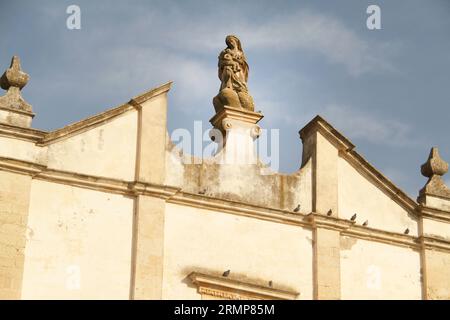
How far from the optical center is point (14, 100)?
72.8 ft

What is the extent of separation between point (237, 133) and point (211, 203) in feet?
6.01

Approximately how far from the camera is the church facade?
70.9ft

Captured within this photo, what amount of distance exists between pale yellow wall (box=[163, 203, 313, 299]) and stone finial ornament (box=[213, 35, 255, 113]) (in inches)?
97.8

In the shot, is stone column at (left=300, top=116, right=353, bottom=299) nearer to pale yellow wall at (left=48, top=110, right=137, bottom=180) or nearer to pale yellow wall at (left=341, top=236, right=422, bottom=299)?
pale yellow wall at (left=341, top=236, right=422, bottom=299)

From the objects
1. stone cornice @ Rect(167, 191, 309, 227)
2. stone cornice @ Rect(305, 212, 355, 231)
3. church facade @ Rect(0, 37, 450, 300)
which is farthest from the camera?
stone cornice @ Rect(305, 212, 355, 231)

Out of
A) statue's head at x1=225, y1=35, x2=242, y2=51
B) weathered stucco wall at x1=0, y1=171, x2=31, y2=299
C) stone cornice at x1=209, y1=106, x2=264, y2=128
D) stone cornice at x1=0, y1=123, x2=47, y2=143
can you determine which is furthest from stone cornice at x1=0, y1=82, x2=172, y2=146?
statue's head at x1=225, y1=35, x2=242, y2=51

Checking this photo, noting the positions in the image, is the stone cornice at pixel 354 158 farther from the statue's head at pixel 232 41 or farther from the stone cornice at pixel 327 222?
the statue's head at pixel 232 41

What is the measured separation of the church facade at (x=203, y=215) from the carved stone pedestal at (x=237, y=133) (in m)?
0.03

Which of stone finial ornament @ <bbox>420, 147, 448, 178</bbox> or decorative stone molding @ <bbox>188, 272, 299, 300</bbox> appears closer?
decorative stone molding @ <bbox>188, 272, 299, 300</bbox>

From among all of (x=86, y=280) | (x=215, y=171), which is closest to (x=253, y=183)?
(x=215, y=171)

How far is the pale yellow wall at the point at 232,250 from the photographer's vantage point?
881 inches

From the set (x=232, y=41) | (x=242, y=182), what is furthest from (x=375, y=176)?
(x=232, y=41)
